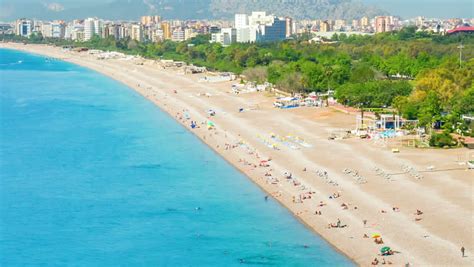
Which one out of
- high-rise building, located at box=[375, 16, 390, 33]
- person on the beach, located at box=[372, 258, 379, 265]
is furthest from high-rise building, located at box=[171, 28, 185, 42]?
person on the beach, located at box=[372, 258, 379, 265]

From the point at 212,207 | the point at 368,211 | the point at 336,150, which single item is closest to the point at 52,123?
the point at 336,150

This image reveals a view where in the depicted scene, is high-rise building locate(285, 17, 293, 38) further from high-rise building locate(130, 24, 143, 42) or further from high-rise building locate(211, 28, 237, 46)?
high-rise building locate(130, 24, 143, 42)

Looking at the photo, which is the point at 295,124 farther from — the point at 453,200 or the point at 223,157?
the point at 453,200

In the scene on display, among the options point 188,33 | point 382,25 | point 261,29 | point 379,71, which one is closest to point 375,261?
point 379,71

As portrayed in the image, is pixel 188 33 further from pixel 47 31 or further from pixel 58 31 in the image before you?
pixel 47 31

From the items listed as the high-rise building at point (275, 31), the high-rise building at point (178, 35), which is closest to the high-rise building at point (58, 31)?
the high-rise building at point (178, 35)

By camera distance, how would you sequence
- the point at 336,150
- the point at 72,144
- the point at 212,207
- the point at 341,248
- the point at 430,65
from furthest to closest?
1. the point at 430,65
2. the point at 72,144
3. the point at 336,150
4. the point at 212,207
5. the point at 341,248
